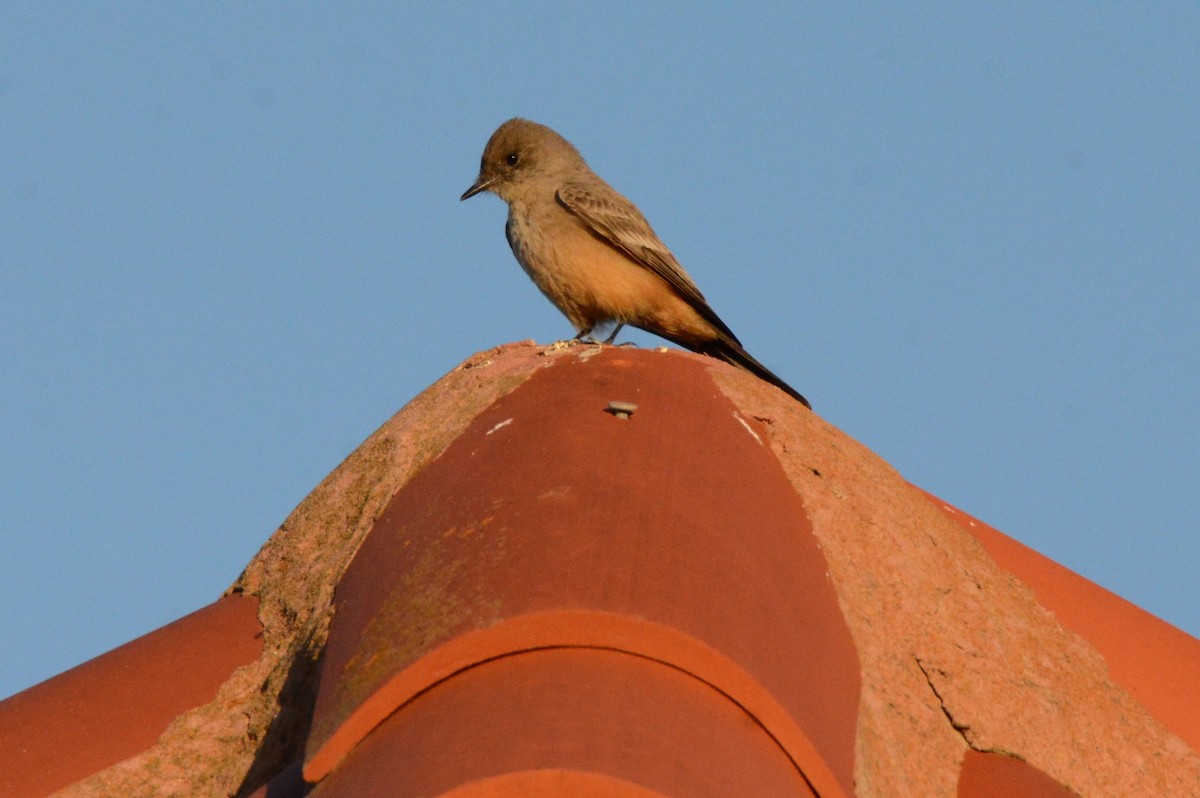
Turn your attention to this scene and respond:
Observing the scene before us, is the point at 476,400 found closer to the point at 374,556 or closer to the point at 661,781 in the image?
the point at 374,556

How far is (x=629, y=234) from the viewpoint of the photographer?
843 centimetres

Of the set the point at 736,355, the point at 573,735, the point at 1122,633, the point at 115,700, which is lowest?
the point at 573,735

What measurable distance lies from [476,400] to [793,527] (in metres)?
1.00

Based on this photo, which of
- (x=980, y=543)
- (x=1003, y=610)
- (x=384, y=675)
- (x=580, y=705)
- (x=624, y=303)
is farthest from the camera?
(x=624, y=303)

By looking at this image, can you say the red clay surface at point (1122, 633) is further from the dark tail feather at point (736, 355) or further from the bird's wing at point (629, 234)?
the bird's wing at point (629, 234)

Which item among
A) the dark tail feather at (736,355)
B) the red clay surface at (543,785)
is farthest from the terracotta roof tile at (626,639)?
the dark tail feather at (736,355)

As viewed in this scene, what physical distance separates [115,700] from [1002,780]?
86.4 inches

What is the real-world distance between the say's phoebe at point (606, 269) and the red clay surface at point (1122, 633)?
3.32m

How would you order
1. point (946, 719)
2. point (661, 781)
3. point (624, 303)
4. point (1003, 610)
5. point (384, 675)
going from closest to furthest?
point (661, 781)
point (384, 675)
point (946, 719)
point (1003, 610)
point (624, 303)

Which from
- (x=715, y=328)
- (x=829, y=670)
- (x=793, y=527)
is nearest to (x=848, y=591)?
(x=793, y=527)

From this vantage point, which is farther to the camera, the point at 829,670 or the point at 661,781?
the point at 829,670

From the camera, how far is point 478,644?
9.55 ft

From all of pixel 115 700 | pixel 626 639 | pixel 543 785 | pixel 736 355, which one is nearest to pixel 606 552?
pixel 626 639

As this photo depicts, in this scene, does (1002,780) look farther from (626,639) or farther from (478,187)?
(478,187)
